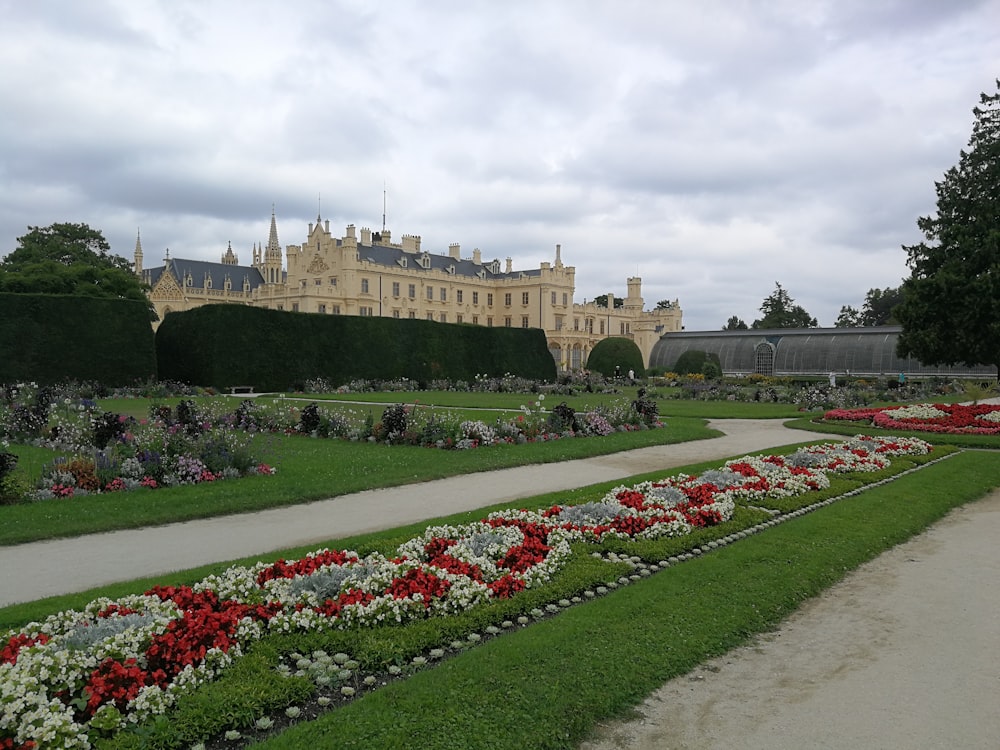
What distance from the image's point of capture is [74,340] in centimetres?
2431

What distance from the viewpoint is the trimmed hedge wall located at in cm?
2770

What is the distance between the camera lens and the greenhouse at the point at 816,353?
47438 mm

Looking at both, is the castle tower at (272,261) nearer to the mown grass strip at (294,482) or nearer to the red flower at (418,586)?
the mown grass strip at (294,482)

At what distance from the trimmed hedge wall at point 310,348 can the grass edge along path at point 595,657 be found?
24811 millimetres

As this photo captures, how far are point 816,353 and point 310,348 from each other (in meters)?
37.8

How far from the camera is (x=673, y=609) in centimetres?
471

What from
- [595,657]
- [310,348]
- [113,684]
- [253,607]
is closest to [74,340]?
[310,348]

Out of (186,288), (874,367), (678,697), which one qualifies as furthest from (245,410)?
(186,288)

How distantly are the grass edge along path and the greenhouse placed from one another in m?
45.1

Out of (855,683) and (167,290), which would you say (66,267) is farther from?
(855,683)

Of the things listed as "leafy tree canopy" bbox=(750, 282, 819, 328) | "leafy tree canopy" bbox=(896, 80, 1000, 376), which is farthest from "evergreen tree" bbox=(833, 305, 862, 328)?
"leafy tree canopy" bbox=(896, 80, 1000, 376)

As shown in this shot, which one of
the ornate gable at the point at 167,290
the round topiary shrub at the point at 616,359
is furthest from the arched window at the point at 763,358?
the ornate gable at the point at 167,290

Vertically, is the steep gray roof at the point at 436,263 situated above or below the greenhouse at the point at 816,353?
above

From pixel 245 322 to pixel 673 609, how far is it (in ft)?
86.5
